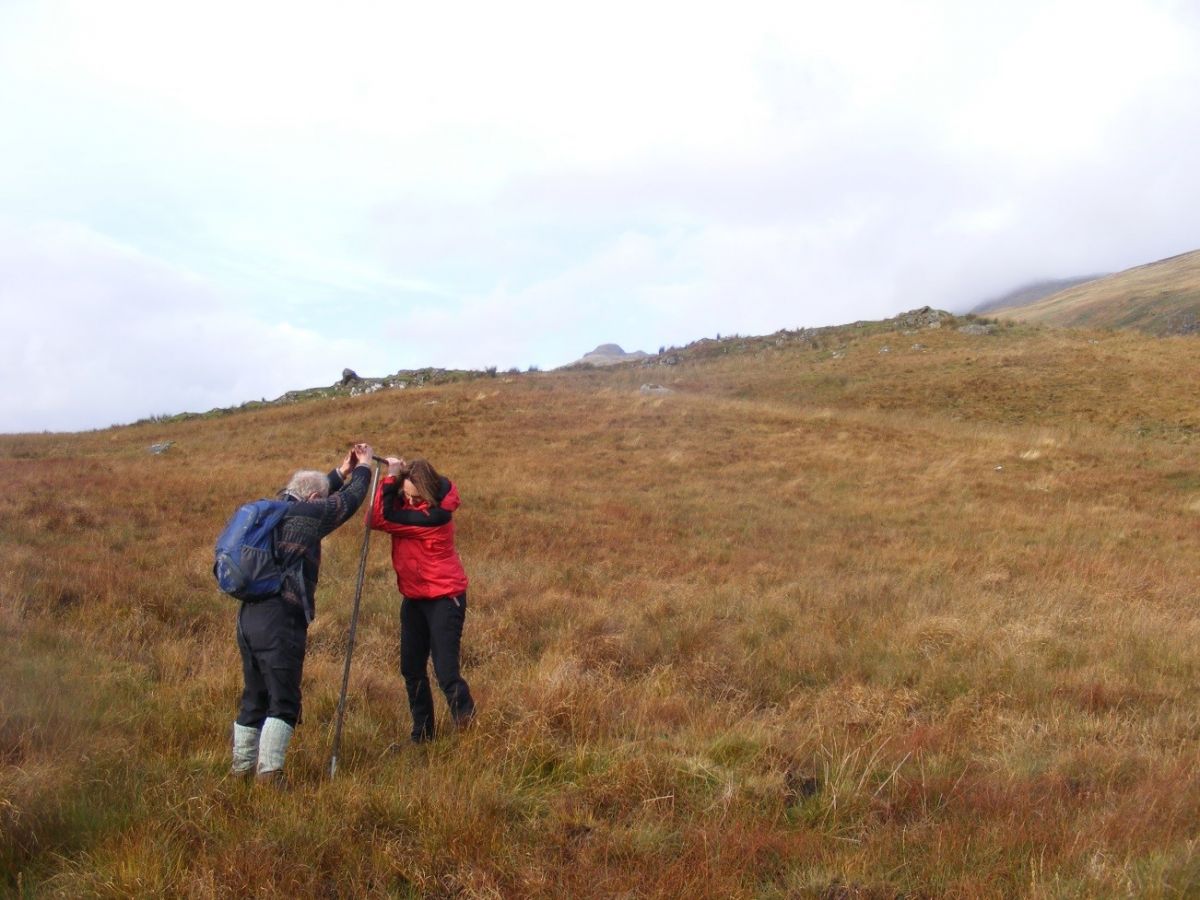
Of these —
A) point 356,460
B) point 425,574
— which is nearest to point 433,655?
point 425,574

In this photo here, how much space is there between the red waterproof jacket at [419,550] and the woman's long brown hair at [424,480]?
0.06 m

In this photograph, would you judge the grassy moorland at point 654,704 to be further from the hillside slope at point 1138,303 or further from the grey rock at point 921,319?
the hillside slope at point 1138,303

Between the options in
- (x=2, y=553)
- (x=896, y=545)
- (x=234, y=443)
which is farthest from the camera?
(x=234, y=443)

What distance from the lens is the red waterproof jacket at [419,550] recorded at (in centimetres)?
505

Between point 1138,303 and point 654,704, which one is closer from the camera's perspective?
point 654,704

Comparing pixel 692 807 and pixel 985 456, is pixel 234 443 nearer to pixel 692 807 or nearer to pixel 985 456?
pixel 985 456

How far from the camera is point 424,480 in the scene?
5.14 meters

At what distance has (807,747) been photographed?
15.0 ft

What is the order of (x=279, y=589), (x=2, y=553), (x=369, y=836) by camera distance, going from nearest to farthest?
(x=369, y=836), (x=279, y=589), (x=2, y=553)

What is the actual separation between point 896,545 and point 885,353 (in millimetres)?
27206

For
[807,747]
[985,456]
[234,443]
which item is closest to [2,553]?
[807,747]

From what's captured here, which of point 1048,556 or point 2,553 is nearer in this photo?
point 2,553

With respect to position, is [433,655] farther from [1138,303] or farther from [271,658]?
[1138,303]

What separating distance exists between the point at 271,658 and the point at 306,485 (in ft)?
3.16
